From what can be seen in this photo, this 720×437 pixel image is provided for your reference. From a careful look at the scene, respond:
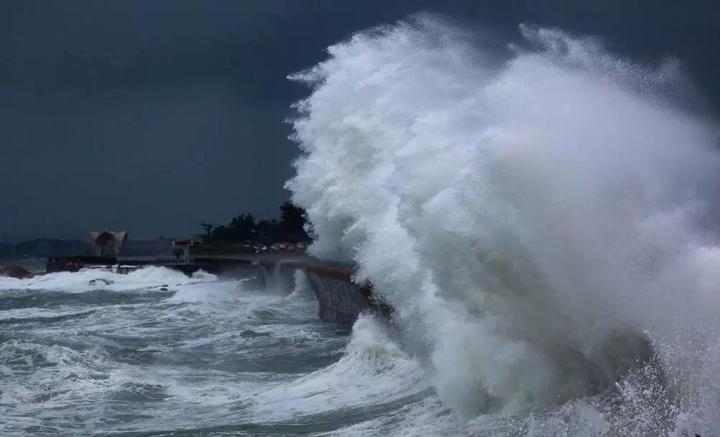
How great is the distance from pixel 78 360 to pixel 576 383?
1032cm

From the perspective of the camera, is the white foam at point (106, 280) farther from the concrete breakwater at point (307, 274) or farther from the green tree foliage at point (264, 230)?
the green tree foliage at point (264, 230)

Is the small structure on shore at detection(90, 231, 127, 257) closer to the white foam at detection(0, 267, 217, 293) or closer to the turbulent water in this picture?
the white foam at detection(0, 267, 217, 293)

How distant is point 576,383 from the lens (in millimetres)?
8734

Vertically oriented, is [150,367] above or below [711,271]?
below

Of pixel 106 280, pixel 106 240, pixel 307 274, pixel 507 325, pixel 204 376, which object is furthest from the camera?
pixel 106 240

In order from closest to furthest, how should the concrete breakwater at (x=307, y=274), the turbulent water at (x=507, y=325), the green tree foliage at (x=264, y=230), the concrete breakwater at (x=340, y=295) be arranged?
1. the turbulent water at (x=507, y=325)
2. the concrete breakwater at (x=340, y=295)
3. the concrete breakwater at (x=307, y=274)
4. the green tree foliage at (x=264, y=230)

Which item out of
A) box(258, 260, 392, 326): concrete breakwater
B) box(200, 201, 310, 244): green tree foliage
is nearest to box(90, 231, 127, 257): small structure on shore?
box(200, 201, 310, 244): green tree foliage

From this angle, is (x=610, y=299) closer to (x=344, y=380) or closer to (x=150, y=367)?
(x=344, y=380)

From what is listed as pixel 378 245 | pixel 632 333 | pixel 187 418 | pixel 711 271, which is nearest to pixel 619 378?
pixel 632 333

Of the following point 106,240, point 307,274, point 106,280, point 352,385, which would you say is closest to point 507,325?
point 352,385

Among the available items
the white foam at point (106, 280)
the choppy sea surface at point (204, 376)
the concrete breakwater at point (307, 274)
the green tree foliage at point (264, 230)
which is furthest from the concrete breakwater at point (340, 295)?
the green tree foliage at point (264, 230)

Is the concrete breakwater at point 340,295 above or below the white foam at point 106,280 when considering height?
below

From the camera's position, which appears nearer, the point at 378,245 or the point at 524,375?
the point at 524,375

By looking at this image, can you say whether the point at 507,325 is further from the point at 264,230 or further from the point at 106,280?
the point at 264,230
